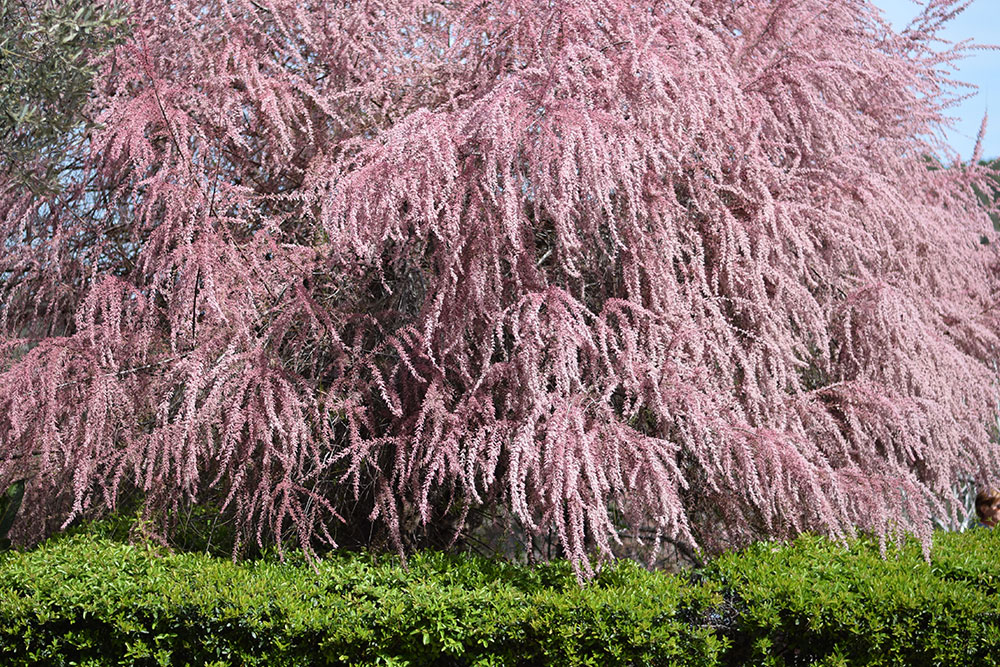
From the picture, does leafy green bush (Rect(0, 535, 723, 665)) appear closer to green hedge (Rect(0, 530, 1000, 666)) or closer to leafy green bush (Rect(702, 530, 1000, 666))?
green hedge (Rect(0, 530, 1000, 666))

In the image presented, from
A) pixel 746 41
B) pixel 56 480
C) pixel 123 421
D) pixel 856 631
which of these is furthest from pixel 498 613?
pixel 746 41

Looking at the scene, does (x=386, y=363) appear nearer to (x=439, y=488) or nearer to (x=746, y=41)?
(x=439, y=488)

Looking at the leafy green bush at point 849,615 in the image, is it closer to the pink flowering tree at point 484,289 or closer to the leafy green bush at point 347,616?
the leafy green bush at point 347,616

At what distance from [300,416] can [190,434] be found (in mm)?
426

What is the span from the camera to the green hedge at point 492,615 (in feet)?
10.0

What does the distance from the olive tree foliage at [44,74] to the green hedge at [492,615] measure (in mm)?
1932

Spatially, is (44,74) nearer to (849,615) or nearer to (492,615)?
(492,615)

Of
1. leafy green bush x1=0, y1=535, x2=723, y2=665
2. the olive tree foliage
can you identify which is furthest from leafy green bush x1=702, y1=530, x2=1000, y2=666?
the olive tree foliage

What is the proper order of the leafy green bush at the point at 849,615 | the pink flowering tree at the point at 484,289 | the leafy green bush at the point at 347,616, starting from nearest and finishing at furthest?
the leafy green bush at the point at 347,616
the leafy green bush at the point at 849,615
the pink flowering tree at the point at 484,289

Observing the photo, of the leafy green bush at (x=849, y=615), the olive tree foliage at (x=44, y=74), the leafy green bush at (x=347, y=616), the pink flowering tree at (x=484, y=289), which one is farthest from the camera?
the olive tree foliage at (x=44, y=74)

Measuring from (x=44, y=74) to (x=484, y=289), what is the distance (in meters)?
2.26

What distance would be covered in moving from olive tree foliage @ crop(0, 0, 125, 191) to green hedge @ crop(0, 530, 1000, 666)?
76.0 inches

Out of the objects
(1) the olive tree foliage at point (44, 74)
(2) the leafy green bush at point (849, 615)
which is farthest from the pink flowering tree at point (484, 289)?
(2) the leafy green bush at point (849, 615)

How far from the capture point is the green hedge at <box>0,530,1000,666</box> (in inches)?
120
